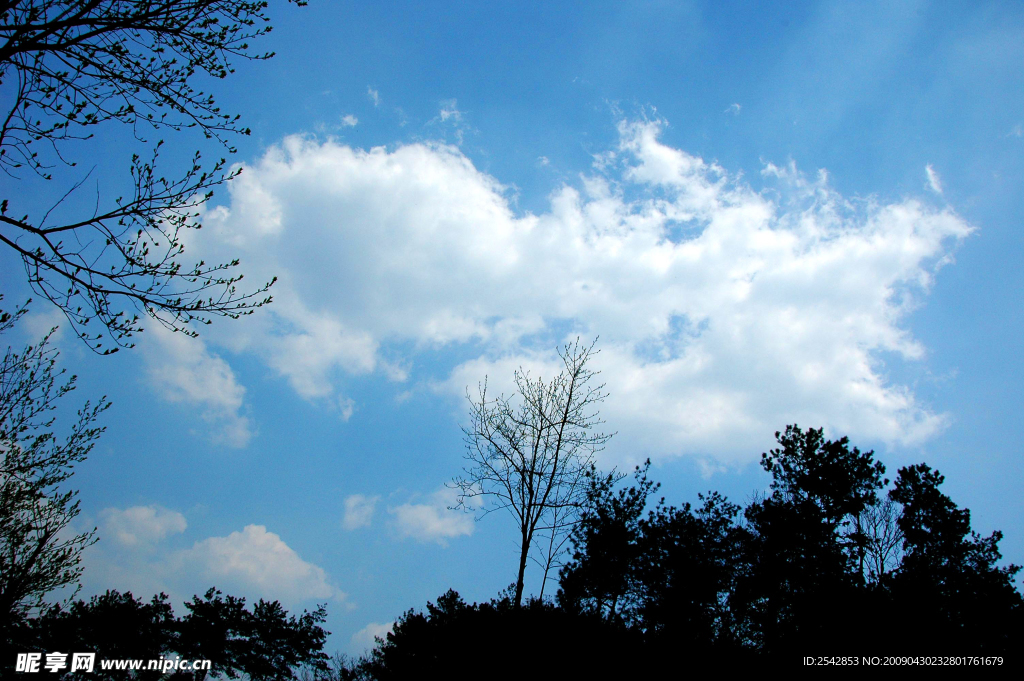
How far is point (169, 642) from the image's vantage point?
3472cm

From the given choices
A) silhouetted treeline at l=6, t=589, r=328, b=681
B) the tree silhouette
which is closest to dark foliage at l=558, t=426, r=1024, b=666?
the tree silhouette

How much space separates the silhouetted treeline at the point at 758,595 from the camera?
1119 centimetres

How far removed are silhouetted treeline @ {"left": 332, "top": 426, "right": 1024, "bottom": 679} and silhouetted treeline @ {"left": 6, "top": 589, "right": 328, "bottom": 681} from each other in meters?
12.2

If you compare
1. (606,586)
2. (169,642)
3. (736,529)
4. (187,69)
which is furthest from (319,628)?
(187,69)

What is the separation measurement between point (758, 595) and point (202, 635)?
116 feet

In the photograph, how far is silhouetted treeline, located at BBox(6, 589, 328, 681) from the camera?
31.8 m

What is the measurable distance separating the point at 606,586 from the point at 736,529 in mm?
6528

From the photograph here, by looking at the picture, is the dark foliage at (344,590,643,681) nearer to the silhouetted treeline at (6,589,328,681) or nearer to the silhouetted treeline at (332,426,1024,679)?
the silhouetted treeline at (332,426,1024,679)

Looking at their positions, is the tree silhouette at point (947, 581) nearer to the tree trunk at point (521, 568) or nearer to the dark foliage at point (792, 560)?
the dark foliage at point (792, 560)

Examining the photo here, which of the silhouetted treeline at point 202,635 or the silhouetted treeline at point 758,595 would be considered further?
the silhouetted treeline at point 202,635

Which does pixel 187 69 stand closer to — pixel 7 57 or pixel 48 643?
pixel 7 57

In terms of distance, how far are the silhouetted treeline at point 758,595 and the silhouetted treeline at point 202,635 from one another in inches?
480

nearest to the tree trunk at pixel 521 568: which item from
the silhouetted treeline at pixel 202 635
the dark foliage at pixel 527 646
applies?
the dark foliage at pixel 527 646

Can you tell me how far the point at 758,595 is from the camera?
21562 mm
